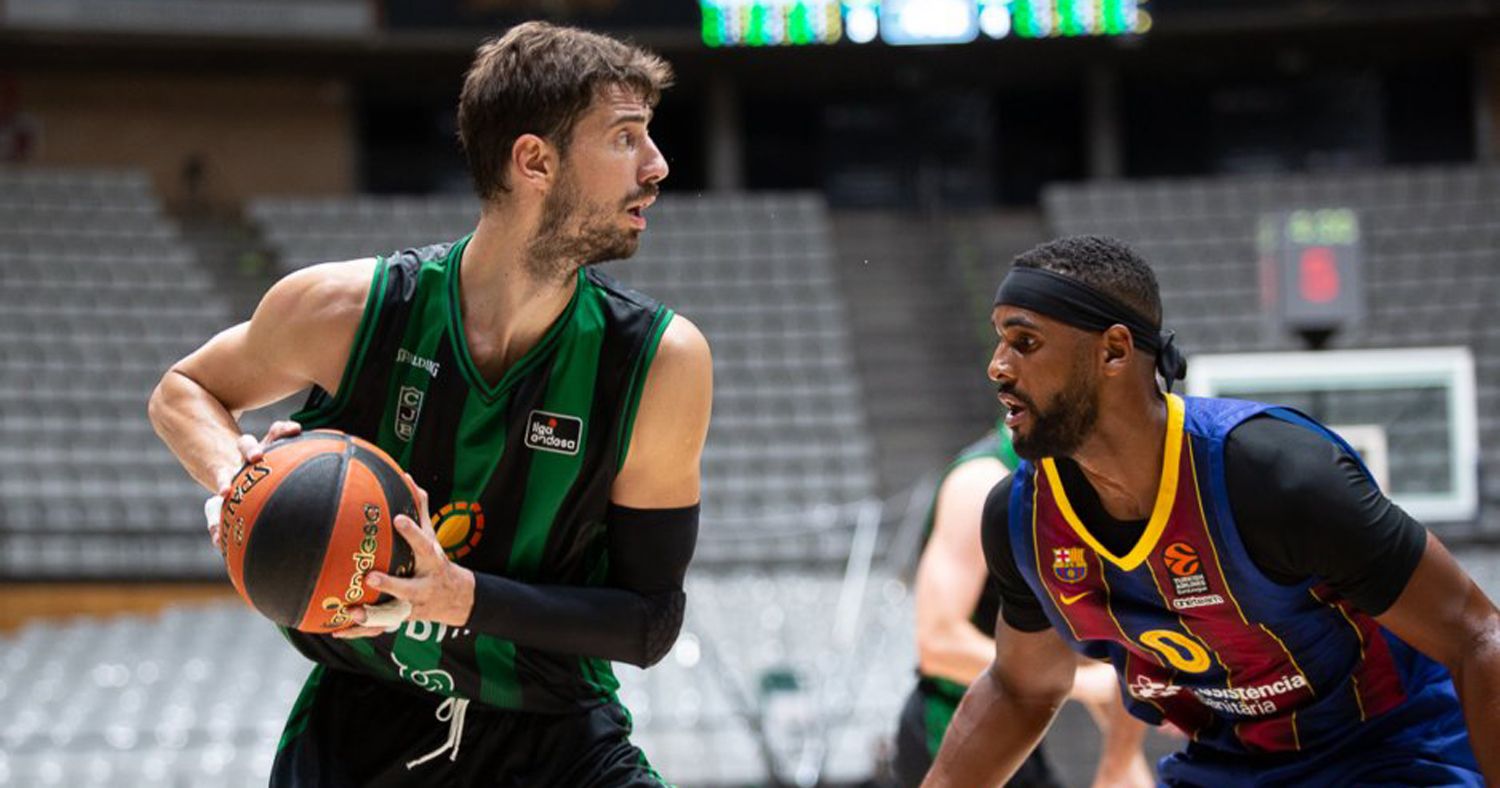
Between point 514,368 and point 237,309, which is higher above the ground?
point 514,368

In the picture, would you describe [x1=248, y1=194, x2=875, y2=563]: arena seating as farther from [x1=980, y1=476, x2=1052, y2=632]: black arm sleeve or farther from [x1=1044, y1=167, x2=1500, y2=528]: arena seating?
[x1=980, y1=476, x2=1052, y2=632]: black arm sleeve

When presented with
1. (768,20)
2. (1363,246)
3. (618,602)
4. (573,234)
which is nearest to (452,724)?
(618,602)

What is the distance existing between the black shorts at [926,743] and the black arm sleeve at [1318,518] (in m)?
1.58

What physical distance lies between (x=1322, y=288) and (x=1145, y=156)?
11192mm

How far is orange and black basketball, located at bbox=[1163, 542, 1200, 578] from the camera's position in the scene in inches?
98.0

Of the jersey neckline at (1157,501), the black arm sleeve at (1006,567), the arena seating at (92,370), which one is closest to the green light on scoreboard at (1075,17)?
the arena seating at (92,370)

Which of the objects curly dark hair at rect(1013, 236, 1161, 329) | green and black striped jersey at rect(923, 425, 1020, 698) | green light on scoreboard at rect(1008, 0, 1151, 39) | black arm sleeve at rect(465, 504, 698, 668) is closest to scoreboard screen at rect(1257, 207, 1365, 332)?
green and black striped jersey at rect(923, 425, 1020, 698)

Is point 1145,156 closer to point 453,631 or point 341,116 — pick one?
point 341,116

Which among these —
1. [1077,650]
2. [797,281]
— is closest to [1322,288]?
[1077,650]

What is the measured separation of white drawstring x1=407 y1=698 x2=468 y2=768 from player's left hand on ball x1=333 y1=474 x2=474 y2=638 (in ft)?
0.94

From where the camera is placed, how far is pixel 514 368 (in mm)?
2586

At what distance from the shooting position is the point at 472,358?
103 inches

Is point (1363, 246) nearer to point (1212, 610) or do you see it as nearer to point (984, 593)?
point (984, 593)

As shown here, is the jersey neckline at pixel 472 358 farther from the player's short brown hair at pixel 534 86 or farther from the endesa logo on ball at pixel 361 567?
the endesa logo on ball at pixel 361 567
